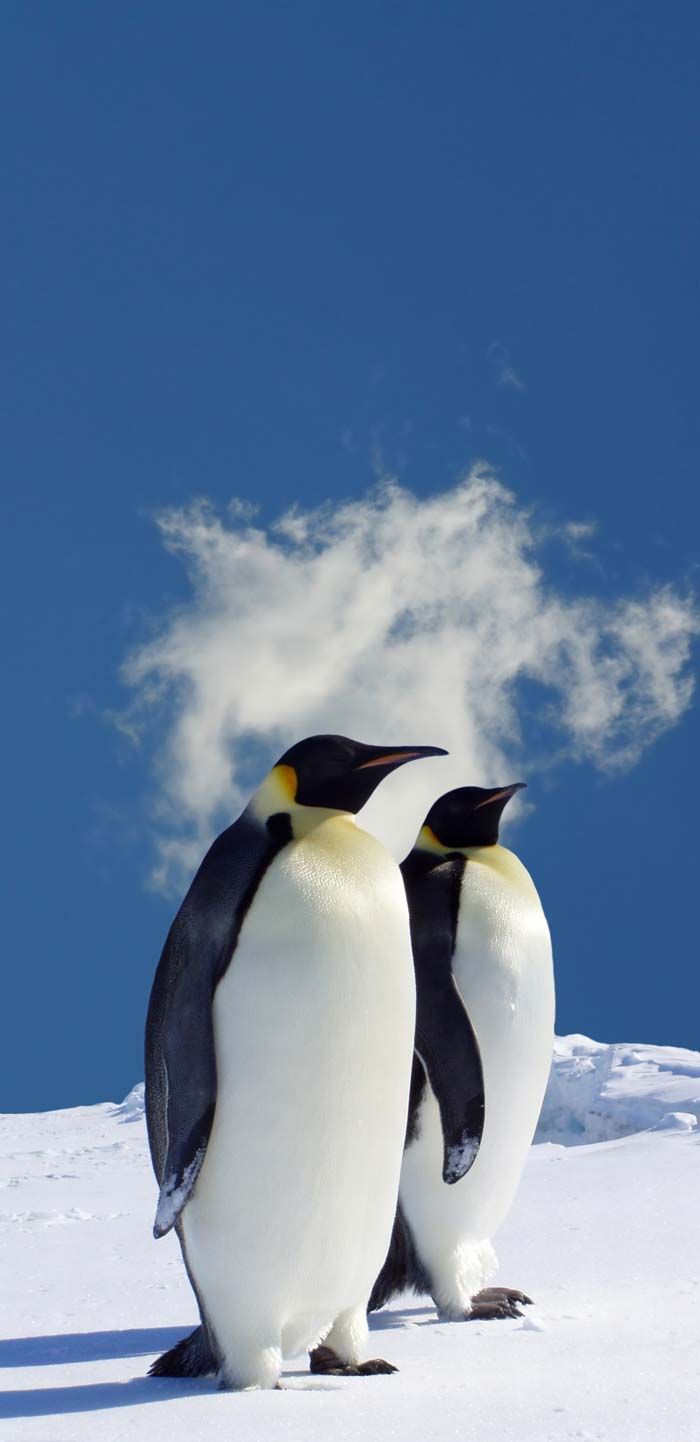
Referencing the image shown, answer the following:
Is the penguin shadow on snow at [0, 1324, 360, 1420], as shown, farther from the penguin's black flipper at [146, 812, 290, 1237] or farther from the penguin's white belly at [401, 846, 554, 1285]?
the penguin's white belly at [401, 846, 554, 1285]

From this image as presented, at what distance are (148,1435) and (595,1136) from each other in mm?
10365

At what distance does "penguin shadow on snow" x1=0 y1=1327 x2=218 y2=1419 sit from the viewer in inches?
107

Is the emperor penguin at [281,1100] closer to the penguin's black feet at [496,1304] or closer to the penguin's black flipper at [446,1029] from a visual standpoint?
the penguin's black flipper at [446,1029]

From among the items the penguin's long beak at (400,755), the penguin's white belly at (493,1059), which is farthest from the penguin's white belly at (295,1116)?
the penguin's white belly at (493,1059)

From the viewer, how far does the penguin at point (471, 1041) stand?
153 inches

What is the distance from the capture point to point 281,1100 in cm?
287

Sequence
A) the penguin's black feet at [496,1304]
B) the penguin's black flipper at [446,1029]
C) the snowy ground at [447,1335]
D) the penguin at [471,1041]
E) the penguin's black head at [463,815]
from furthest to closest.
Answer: the penguin's black head at [463,815] → the penguin at [471,1041] → the penguin's black feet at [496,1304] → the penguin's black flipper at [446,1029] → the snowy ground at [447,1335]

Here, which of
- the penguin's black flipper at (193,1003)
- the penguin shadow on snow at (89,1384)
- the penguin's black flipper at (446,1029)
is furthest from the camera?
the penguin's black flipper at (446,1029)

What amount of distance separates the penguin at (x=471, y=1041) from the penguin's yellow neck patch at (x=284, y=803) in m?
0.89

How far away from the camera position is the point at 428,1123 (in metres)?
3.91

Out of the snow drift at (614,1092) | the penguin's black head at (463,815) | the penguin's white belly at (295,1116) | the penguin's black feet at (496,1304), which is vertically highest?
the snow drift at (614,1092)

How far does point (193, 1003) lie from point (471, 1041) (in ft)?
3.57

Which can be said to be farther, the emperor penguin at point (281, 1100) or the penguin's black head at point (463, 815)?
the penguin's black head at point (463, 815)

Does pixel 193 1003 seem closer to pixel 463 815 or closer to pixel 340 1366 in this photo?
pixel 340 1366
